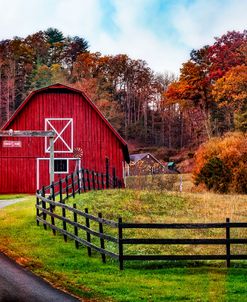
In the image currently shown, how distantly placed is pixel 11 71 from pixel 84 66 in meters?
11.1

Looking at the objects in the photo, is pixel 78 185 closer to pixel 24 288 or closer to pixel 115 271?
pixel 115 271

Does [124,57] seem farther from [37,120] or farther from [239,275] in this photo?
[239,275]

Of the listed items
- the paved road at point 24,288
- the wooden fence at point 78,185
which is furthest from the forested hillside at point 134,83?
the paved road at point 24,288

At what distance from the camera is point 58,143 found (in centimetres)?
4047

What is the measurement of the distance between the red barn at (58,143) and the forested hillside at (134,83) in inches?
1118

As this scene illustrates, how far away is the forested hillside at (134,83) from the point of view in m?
71.5

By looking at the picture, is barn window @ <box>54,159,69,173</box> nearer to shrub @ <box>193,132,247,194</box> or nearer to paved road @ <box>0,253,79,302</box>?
shrub @ <box>193,132,247,194</box>

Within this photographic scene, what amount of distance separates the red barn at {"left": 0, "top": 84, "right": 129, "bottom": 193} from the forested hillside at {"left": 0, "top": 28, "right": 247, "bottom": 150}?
93.1ft

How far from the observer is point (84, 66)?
87375 mm

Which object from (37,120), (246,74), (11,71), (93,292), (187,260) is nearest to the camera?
(93,292)

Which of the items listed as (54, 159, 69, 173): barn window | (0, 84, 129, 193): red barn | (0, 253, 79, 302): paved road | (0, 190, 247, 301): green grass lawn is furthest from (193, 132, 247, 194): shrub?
(0, 253, 79, 302): paved road

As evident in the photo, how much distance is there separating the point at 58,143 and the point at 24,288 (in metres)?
28.1

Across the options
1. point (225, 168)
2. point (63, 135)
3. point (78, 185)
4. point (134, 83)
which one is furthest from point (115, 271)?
point (134, 83)

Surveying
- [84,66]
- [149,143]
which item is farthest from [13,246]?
[149,143]
